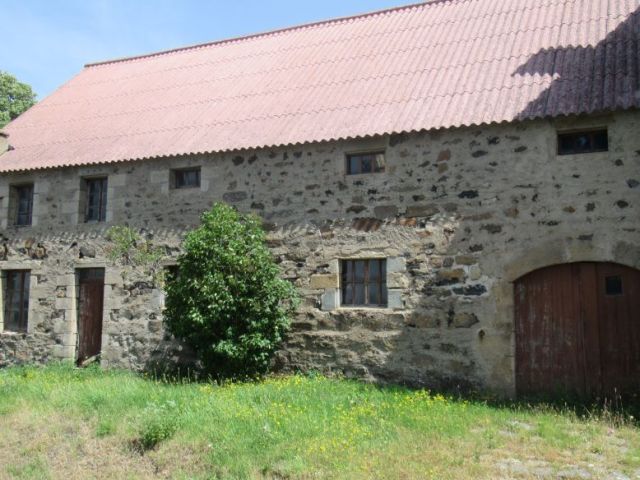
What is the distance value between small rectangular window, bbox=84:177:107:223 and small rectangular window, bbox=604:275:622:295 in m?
8.70

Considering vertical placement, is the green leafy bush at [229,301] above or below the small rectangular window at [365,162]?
below

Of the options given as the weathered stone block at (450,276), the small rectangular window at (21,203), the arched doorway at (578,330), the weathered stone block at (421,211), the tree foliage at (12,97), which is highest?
the tree foliage at (12,97)

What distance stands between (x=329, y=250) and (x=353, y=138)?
1791 mm

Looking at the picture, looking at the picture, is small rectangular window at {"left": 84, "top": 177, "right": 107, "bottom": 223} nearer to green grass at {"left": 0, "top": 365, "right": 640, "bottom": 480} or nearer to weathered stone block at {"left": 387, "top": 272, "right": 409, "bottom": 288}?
green grass at {"left": 0, "top": 365, "right": 640, "bottom": 480}

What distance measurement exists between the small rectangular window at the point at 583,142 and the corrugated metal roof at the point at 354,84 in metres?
0.48

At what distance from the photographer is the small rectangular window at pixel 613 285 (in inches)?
315

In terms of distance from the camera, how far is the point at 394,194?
9344 millimetres

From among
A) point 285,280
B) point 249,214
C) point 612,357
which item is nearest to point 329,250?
point 285,280

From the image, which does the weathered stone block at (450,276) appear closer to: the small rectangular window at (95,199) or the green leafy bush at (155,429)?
the green leafy bush at (155,429)

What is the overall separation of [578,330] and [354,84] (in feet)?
18.4

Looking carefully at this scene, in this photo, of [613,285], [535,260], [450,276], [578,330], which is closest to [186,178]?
[450,276]

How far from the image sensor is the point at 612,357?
7898 mm

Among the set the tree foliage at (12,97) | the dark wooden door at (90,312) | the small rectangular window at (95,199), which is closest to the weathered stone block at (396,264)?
the dark wooden door at (90,312)

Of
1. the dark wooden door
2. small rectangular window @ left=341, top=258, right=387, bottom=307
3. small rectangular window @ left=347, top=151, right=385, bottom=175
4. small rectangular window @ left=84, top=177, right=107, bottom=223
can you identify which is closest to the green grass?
small rectangular window @ left=341, top=258, right=387, bottom=307
